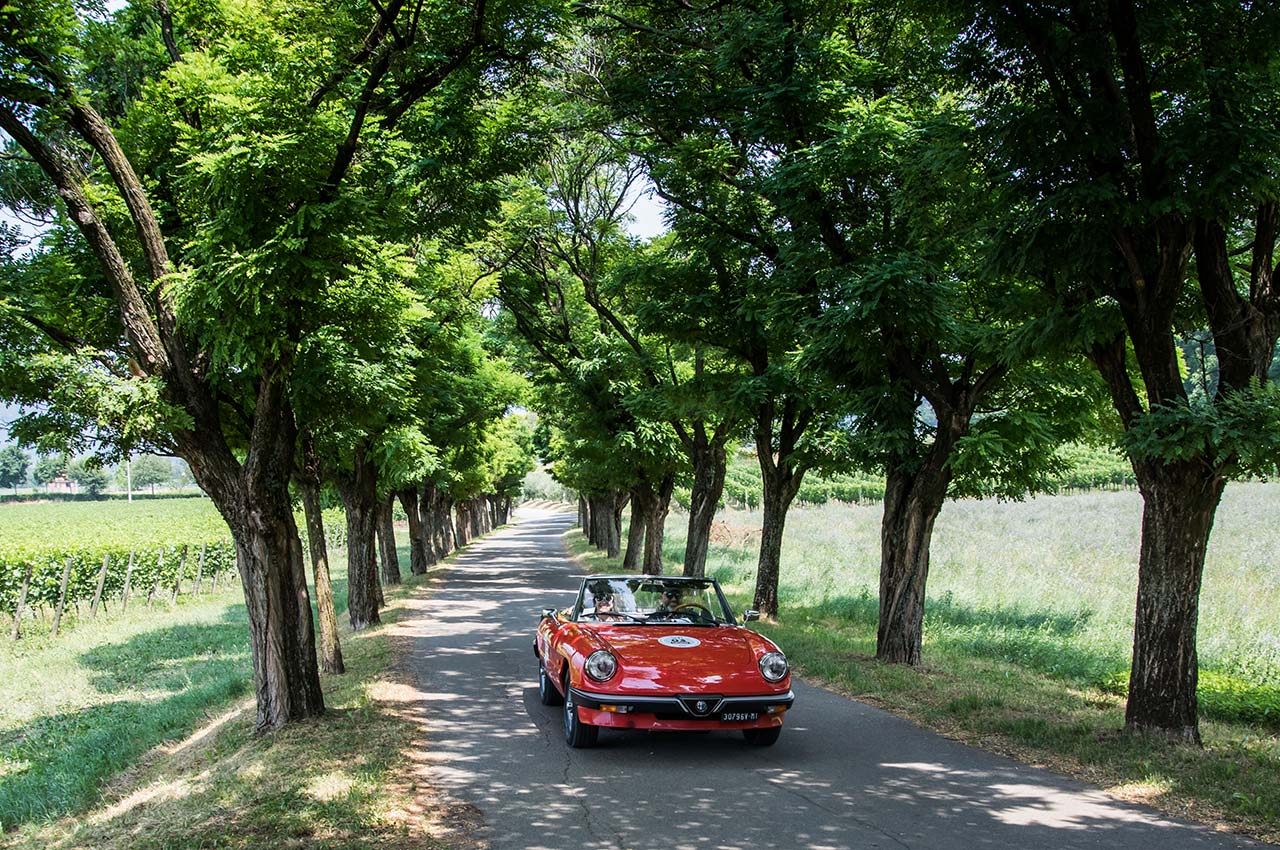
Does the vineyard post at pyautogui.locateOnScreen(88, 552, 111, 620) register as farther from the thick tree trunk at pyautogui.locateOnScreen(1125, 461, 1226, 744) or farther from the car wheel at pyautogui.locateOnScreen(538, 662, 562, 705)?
the thick tree trunk at pyautogui.locateOnScreen(1125, 461, 1226, 744)

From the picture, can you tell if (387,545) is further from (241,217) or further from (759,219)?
(241,217)

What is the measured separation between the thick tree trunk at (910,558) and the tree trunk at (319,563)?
783 centimetres

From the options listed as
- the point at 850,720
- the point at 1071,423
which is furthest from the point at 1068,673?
the point at 850,720

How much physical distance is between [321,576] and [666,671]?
6433 millimetres

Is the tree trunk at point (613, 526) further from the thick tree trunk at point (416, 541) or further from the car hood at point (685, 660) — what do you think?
the car hood at point (685, 660)

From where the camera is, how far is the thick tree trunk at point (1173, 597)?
25.5 feet

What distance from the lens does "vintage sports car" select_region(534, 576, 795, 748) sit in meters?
7.37

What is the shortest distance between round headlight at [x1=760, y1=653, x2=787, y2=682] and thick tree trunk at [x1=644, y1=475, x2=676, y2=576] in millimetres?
18458

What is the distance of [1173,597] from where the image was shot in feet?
25.8

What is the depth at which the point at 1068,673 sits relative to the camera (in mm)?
12438

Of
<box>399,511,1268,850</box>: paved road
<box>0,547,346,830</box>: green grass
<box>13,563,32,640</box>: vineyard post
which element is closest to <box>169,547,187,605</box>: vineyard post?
<box>0,547,346,830</box>: green grass

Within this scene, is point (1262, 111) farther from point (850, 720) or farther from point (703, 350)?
point (703, 350)

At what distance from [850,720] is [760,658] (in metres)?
2.09

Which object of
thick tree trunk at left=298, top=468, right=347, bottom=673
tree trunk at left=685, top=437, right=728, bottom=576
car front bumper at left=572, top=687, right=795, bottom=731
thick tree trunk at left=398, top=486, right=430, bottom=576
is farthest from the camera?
thick tree trunk at left=398, top=486, right=430, bottom=576
